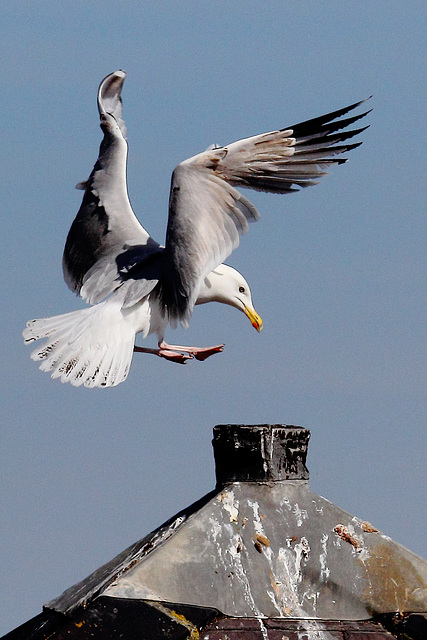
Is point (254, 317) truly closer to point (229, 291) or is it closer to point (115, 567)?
point (229, 291)

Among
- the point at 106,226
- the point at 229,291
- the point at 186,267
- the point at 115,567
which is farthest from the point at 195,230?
the point at 115,567

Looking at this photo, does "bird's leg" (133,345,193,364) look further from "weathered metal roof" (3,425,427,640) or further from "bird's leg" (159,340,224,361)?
"weathered metal roof" (3,425,427,640)

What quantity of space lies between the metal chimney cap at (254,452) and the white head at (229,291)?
7.58 ft

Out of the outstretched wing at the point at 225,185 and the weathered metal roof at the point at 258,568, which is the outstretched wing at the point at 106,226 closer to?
the outstretched wing at the point at 225,185

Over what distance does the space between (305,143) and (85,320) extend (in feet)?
6.34

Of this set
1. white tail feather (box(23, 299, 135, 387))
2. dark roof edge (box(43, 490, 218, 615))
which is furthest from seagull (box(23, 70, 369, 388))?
dark roof edge (box(43, 490, 218, 615))

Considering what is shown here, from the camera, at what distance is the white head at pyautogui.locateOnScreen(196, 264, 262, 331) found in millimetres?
6945

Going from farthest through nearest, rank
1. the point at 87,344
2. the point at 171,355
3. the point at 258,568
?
1. the point at 171,355
2. the point at 87,344
3. the point at 258,568

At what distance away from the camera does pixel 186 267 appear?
632 cm

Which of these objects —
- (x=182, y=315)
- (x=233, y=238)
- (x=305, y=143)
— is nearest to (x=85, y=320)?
(x=182, y=315)

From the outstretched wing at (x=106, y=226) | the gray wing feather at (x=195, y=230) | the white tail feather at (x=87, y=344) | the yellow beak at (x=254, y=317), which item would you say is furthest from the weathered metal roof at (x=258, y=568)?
the outstretched wing at (x=106, y=226)

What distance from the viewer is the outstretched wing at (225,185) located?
632 cm

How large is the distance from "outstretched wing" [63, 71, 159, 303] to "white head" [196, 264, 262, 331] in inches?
18.4

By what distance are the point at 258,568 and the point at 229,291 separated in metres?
2.92
